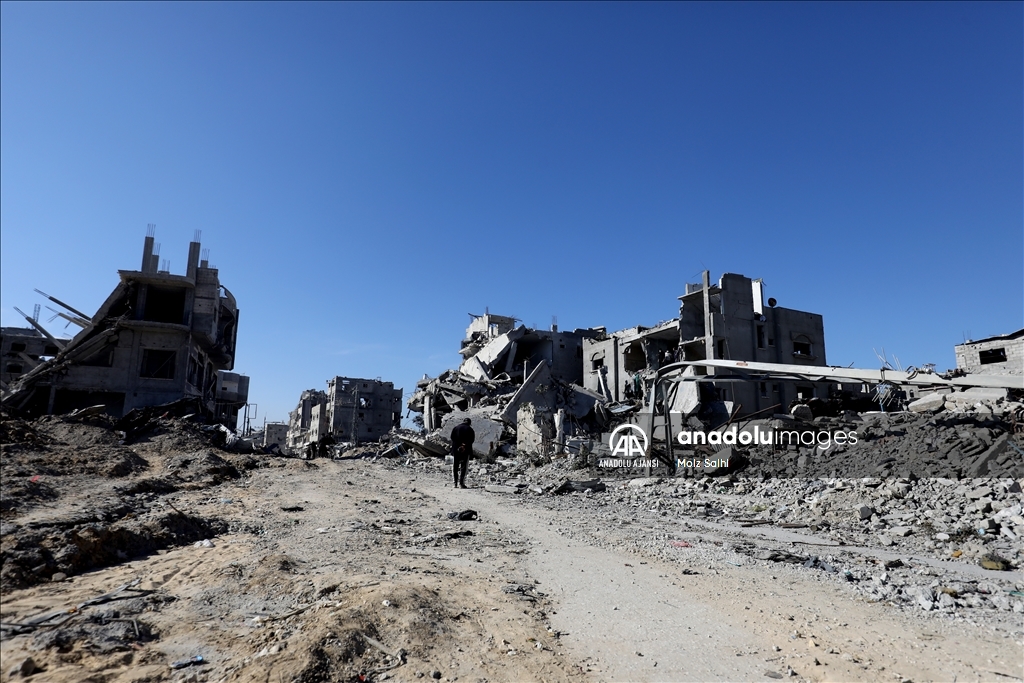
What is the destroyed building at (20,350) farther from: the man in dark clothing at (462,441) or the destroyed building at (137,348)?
the man in dark clothing at (462,441)

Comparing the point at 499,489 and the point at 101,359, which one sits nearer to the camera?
the point at 499,489

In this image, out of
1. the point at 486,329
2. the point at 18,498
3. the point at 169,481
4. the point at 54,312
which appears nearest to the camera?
the point at 18,498

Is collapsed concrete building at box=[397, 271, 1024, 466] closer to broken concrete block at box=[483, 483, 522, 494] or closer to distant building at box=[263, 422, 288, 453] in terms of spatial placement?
broken concrete block at box=[483, 483, 522, 494]

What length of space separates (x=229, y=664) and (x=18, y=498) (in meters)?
3.29

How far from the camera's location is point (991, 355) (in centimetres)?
4191

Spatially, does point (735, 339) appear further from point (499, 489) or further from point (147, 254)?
point (147, 254)

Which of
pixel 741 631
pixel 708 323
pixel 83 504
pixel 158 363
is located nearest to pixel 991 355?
pixel 708 323

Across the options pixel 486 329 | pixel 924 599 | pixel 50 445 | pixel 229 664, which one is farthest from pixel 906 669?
pixel 486 329

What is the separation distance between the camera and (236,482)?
14.3 metres

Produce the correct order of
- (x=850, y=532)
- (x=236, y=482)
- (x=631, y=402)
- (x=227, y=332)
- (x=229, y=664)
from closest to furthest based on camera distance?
(x=229, y=664) < (x=850, y=532) < (x=236, y=482) < (x=631, y=402) < (x=227, y=332)

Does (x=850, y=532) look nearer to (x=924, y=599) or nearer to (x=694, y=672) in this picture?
(x=924, y=599)

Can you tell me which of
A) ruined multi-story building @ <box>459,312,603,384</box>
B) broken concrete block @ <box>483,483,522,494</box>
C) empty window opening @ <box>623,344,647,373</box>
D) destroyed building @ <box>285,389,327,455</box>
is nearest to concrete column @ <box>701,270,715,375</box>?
empty window opening @ <box>623,344,647,373</box>

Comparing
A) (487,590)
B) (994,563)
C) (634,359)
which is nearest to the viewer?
(487,590)

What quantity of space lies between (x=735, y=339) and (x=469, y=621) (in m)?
36.3
